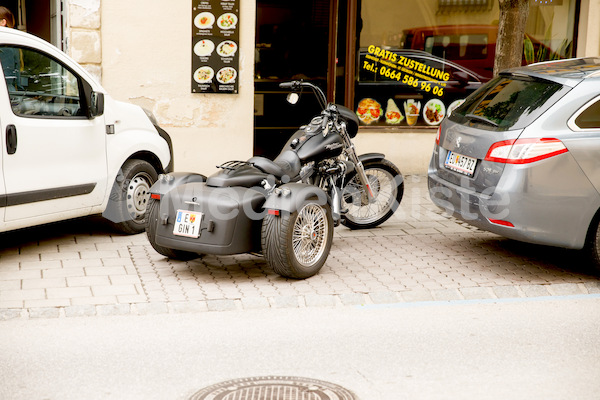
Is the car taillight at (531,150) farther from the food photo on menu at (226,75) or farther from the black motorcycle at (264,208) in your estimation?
the food photo on menu at (226,75)

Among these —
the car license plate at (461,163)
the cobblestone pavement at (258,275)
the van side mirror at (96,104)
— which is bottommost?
the cobblestone pavement at (258,275)

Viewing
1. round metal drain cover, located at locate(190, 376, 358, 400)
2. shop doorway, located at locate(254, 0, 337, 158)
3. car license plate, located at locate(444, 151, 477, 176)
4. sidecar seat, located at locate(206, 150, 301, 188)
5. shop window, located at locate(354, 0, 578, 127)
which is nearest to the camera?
round metal drain cover, located at locate(190, 376, 358, 400)

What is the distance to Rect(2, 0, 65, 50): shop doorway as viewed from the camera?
10969 millimetres

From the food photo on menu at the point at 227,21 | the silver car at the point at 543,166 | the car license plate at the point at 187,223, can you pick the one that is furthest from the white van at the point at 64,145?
the silver car at the point at 543,166

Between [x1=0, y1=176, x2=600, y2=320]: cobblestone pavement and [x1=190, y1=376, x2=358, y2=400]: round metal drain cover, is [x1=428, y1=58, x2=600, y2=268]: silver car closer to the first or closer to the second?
[x1=0, y1=176, x2=600, y2=320]: cobblestone pavement

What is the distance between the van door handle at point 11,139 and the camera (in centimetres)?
683

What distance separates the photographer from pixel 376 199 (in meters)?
8.58

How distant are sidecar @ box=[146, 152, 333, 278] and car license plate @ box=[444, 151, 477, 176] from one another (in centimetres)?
123

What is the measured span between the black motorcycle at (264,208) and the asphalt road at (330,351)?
66cm

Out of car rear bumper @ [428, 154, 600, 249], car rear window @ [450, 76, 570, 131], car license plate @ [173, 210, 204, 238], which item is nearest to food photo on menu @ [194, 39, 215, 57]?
car rear window @ [450, 76, 570, 131]

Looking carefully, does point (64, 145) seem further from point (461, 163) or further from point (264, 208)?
point (461, 163)

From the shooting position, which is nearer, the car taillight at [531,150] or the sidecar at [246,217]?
the sidecar at [246,217]

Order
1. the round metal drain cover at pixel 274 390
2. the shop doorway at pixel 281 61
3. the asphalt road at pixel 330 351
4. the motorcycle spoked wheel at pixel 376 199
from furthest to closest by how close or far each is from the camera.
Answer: the shop doorway at pixel 281 61
the motorcycle spoked wheel at pixel 376 199
the asphalt road at pixel 330 351
the round metal drain cover at pixel 274 390

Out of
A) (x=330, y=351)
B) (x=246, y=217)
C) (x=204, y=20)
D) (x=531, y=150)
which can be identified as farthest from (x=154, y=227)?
(x=204, y=20)
